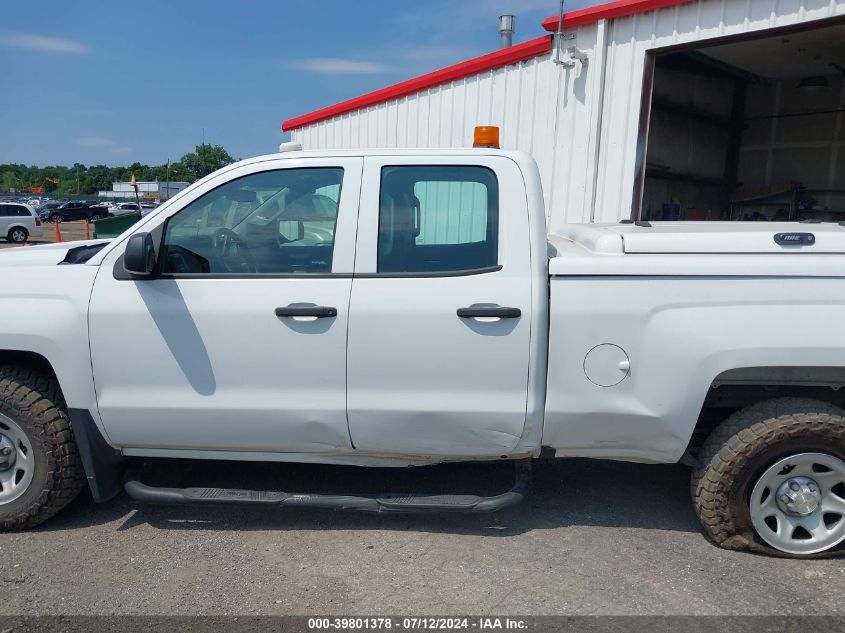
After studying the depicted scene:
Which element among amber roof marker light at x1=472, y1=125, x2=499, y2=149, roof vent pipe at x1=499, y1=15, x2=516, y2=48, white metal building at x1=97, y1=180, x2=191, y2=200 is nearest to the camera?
amber roof marker light at x1=472, y1=125, x2=499, y2=149

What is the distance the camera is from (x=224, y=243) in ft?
11.3

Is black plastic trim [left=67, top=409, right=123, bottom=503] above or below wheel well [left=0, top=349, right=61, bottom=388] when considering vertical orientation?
below

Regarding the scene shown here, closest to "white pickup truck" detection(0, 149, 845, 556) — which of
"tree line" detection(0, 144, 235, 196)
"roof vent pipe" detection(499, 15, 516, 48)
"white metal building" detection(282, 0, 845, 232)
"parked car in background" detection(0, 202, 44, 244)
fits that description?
"white metal building" detection(282, 0, 845, 232)

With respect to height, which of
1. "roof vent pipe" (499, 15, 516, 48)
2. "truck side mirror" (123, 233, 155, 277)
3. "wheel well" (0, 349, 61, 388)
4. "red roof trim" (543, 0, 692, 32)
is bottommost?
"wheel well" (0, 349, 61, 388)

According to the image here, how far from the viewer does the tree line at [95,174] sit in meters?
98.8

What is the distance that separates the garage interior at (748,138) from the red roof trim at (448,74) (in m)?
→ 2.22

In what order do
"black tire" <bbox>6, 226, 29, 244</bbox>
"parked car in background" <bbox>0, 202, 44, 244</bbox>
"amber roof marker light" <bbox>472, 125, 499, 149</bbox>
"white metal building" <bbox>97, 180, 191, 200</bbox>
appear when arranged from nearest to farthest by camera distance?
"amber roof marker light" <bbox>472, 125, 499, 149</bbox> < "parked car in background" <bbox>0, 202, 44, 244</bbox> < "black tire" <bbox>6, 226, 29, 244</bbox> < "white metal building" <bbox>97, 180, 191, 200</bbox>

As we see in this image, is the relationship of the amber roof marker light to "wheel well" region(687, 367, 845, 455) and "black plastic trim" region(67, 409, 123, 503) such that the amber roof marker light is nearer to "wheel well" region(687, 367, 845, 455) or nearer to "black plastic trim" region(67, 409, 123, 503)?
"wheel well" region(687, 367, 845, 455)

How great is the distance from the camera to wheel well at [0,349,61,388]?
358 centimetres

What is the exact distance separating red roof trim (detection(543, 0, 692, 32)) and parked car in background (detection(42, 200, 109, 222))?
163 feet

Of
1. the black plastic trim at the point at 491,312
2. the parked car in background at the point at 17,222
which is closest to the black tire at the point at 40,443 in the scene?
the black plastic trim at the point at 491,312

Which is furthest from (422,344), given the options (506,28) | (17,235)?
(17,235)

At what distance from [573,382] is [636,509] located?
1.16 meters

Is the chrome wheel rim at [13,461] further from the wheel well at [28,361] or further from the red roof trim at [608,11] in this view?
the red roof trim at [608,11]
